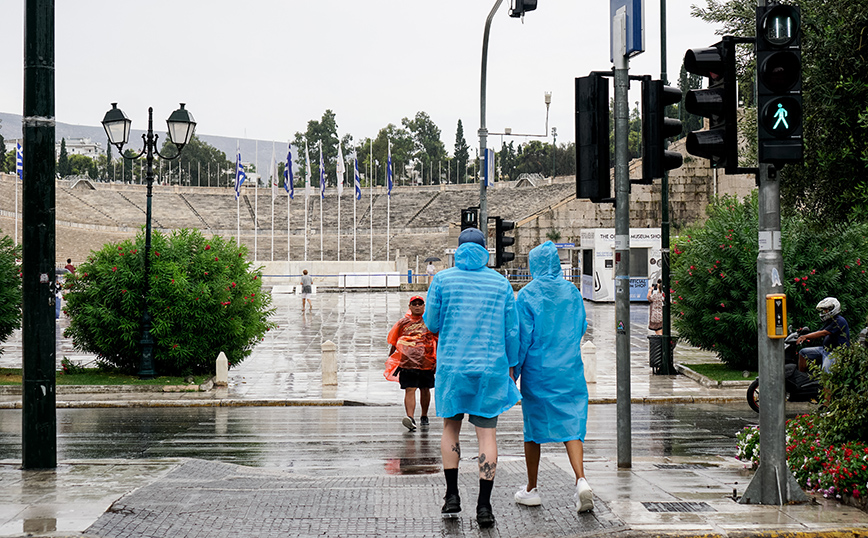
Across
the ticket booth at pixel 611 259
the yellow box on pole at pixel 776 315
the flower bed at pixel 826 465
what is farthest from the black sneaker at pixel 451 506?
the ticket booth at pixel 611 259

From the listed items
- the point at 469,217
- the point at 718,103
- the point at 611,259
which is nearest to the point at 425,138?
the point at 611,259

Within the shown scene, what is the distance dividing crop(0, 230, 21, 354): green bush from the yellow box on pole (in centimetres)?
1504

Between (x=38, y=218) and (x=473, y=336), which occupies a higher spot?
(x=38, y=218)

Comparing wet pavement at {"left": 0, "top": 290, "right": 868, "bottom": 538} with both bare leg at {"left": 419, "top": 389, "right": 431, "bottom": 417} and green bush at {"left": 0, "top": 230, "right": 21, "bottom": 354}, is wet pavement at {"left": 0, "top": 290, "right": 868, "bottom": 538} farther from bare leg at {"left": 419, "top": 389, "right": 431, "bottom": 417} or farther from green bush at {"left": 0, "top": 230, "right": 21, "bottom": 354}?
green bush at {"left": 0, "top": 230, "right": 21, "bottom": 354}

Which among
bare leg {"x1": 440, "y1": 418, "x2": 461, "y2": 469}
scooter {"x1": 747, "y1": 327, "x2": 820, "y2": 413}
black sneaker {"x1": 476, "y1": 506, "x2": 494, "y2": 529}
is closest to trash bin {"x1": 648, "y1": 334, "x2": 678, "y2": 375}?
scooter {"x1": 747, "y1": 327, "x2": 820, "y2": 413}

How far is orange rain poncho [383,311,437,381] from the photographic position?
1124 cm

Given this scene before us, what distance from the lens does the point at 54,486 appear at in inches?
283

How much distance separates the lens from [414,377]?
1134 cm

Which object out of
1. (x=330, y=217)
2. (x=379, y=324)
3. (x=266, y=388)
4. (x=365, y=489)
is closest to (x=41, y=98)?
(x=365, y=489)

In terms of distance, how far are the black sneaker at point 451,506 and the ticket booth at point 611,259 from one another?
103 ft

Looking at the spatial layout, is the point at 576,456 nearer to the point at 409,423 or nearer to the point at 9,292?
the point at 409,423

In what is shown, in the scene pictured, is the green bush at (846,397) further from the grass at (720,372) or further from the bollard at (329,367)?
the bollard at (329,367)

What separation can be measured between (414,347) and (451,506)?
16.5 ft

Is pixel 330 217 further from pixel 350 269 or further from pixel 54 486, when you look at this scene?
pixel 54 486
